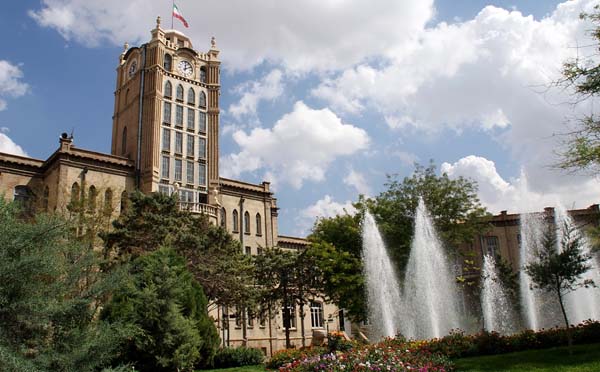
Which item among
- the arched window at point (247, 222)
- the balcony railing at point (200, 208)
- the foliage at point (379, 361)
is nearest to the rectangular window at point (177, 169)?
the balcony railing at point (200, 208)

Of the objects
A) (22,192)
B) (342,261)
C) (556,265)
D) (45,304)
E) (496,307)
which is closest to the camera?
(45,304)

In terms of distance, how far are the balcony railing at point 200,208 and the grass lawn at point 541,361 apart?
2550 cm

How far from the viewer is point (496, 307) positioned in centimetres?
3425

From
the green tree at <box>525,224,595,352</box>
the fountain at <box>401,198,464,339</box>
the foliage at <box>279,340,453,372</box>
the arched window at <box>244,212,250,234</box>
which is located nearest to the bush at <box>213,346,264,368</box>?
the foliage at <box>279,340,453,372</box>

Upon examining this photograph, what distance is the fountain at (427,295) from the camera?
24125mm

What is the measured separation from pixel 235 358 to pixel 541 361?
12.7 metres

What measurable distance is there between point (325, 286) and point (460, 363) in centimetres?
1798

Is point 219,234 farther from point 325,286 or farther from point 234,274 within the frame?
point 325,286

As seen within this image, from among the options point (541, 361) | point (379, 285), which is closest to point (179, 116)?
point (379, 285)

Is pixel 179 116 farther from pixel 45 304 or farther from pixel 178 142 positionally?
pixel 45 304

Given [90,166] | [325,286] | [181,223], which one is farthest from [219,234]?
[90,166]

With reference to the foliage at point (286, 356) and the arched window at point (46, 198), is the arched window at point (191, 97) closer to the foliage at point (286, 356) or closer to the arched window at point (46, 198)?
the arched window at point (46, 198)

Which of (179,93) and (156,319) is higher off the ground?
(179,93)

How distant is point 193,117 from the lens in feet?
146
